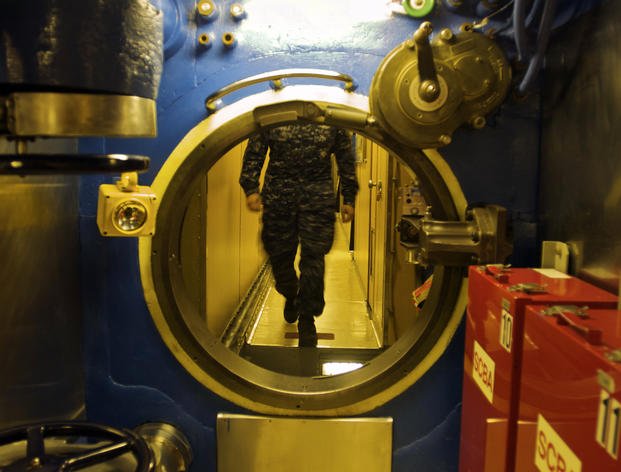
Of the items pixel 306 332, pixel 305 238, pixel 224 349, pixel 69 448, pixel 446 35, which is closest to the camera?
pixel 69 448

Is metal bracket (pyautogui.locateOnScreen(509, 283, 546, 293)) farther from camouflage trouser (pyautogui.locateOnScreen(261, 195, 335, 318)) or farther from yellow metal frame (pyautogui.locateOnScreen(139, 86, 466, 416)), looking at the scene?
camouflage trouser (pyautogui.locateOnScreen(261, 195, 335, 318))

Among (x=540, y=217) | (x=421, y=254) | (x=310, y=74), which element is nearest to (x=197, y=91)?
(x=310, y=74)

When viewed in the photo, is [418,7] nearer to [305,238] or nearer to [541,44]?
[541,44]

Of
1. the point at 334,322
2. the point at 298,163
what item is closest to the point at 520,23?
the point at 298,163

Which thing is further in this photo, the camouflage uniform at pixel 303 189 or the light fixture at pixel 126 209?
the camouflage uniform at pixel 303 189

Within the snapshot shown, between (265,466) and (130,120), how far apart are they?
1545mm

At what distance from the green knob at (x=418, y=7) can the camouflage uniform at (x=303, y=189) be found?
166 centimetres

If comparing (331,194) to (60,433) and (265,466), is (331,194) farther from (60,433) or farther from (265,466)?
(60,433)

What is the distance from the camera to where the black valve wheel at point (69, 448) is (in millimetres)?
1469

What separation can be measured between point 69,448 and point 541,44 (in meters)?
1.71

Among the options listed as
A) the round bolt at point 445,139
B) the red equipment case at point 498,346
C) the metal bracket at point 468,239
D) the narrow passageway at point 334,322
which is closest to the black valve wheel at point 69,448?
the red equipment case at point 498,346

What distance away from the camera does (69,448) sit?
158 cm

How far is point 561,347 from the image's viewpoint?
116 centimetres

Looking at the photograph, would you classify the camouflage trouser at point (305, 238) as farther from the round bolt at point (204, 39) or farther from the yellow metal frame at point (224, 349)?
the round bolt at point (204, 39)
